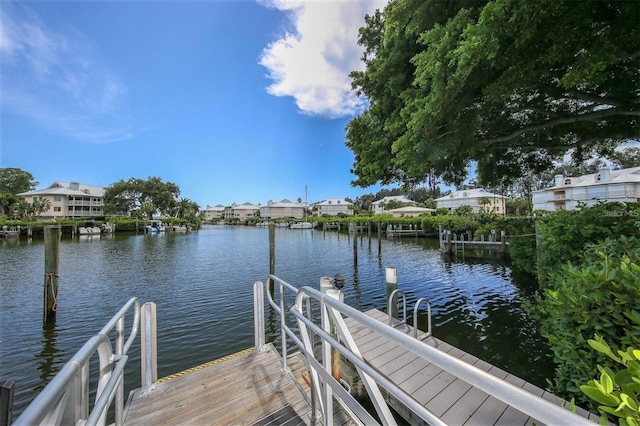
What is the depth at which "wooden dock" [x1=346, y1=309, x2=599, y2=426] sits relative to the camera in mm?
2846

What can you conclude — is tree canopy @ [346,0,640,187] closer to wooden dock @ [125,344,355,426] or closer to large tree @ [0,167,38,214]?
wooden dock @ [125,344,355,426]

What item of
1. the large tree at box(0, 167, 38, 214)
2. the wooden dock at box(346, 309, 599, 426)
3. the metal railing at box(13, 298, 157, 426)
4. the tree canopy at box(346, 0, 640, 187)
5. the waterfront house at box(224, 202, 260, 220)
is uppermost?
the large tree at box(0, 167, 38, 214)

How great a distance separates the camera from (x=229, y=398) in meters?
2.82

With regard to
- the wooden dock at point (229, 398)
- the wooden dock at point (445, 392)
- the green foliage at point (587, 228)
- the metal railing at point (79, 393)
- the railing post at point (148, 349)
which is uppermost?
the green foliage at point (587, 228)

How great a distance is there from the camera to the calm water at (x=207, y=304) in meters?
5.55

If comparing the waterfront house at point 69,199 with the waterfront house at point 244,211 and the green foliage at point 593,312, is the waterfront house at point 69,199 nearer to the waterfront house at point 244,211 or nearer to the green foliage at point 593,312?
the waterfront house at point 244,211

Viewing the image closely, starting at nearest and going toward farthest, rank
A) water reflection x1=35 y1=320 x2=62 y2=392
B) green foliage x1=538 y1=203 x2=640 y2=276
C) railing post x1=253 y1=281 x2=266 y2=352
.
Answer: railing post x1=253 y1=281 x2=266 y2=352 < green foliage x1=538 y1=203 x2=640 y2=276 < water reflection x1=35 y1=320 x2=62 y2=392

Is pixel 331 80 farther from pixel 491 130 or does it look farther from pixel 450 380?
pixel 450 380

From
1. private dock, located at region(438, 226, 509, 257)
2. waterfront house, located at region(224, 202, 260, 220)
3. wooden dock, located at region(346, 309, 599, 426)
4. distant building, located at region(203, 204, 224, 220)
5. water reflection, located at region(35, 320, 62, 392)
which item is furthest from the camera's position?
distant building, located at region(203, 204, 224, 220)

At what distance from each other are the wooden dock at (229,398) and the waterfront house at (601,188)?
31890mm

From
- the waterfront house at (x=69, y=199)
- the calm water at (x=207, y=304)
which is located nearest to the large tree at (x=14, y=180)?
the waterfront house at (x=69, y=199)

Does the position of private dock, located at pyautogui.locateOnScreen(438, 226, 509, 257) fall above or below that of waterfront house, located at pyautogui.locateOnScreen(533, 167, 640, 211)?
below

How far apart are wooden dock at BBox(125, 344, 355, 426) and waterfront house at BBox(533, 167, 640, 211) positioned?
3189cm

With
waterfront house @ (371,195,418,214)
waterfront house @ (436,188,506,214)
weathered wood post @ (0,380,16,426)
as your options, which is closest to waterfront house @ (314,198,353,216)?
waterfront house @ (371,195,418,214)
